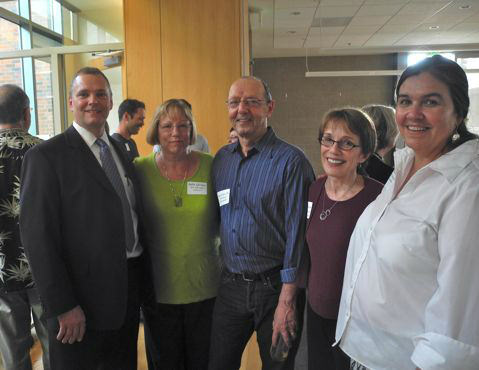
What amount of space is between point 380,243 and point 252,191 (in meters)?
0.72

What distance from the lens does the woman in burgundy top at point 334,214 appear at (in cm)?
156

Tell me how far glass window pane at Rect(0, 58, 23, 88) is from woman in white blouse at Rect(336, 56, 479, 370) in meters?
5.75

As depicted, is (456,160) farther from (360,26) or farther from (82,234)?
(360,26)

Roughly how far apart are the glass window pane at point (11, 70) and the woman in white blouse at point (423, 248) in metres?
5.75

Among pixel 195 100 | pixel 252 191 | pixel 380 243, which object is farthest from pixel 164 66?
pixel 380 243

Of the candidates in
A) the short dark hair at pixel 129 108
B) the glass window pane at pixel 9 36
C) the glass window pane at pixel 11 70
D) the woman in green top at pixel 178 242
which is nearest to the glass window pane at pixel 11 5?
the glass window pane at pixel 9 36

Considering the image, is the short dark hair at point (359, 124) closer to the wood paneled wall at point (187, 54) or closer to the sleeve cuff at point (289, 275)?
the sleeve cuff at point (289, 275)

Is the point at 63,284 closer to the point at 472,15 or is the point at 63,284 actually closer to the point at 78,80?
the point at 78,80

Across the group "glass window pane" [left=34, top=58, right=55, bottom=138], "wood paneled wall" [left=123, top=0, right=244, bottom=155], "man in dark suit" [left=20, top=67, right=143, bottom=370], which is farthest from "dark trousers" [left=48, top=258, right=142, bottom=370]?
"glass window pane" [left=34, top=58, right=55, bottom=138]

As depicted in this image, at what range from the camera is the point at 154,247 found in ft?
6.55

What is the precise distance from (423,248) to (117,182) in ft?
4.42

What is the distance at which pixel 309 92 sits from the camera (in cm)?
1112

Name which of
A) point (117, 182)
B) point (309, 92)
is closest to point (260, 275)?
point (117, 182)

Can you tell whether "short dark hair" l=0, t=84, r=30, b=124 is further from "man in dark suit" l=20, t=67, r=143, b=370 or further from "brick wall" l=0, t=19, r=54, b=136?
"brick wall" l=0, t=19, r=54, b=136
